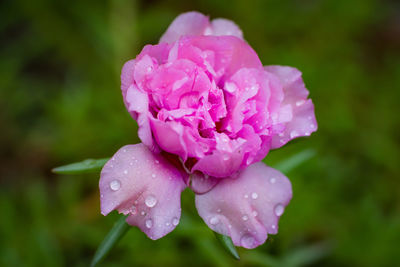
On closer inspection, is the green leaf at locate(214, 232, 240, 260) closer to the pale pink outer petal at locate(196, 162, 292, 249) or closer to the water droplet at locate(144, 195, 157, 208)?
the pale pink outer petal at locate(196, 162, 292, 249)

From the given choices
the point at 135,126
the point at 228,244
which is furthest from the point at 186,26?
the point at 135,126

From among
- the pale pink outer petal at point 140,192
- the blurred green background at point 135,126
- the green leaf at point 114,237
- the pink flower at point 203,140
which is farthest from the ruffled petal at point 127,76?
the blurred green background at point 135,126

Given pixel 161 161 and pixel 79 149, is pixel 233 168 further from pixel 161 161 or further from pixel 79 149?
pixel 79 149

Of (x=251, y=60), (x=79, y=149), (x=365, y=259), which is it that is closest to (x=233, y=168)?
(x=251, y=60)

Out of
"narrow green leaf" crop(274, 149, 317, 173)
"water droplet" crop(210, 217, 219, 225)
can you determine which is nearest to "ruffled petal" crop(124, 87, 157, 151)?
"water droplet" crop(210, 217, 219, 225)

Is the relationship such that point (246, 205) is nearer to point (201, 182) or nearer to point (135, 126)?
point (201, 182)

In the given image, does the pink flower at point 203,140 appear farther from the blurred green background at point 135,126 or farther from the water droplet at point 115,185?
the blurred green background at point 135,126

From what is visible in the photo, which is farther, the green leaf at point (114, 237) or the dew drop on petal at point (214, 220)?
the green leaf at point (114, 237)
